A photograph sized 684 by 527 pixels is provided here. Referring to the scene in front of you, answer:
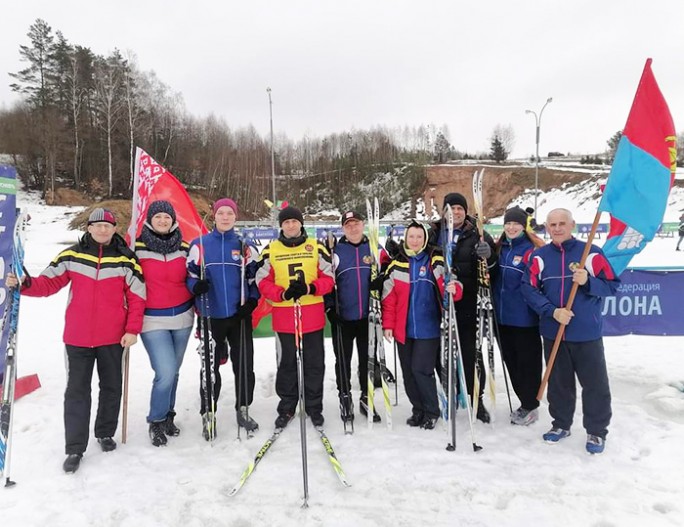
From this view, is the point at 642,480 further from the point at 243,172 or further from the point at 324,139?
the point at 324,139

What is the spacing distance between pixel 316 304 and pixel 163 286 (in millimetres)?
1368

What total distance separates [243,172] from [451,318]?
46882 mm

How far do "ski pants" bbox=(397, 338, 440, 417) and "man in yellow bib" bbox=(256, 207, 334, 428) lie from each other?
0.82 metres

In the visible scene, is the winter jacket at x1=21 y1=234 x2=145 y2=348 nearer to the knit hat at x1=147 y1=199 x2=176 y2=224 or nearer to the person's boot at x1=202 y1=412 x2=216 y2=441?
the knit hat at x1=147 y1=199 x2=176 y2=224

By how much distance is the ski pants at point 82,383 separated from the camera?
3.44 meters

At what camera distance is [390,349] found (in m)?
6.10

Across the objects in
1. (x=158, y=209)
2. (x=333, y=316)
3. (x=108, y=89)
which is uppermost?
(x=108, y=89)

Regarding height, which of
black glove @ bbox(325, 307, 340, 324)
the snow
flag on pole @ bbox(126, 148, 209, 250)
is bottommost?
the snow

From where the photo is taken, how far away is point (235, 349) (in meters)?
4.05

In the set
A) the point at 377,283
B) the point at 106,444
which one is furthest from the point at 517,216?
the point at 106,444

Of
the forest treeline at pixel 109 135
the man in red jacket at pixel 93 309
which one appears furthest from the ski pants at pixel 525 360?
the forest treeline at pixel 109 135

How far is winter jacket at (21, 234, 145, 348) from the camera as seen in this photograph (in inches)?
133

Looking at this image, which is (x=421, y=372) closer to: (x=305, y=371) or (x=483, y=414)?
(x=483, y=414)

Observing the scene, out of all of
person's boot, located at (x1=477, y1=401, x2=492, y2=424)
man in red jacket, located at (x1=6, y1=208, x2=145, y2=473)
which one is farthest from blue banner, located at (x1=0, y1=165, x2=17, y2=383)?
person's boot, located at (x1=477, y1=401, x2=492, y2=424)
